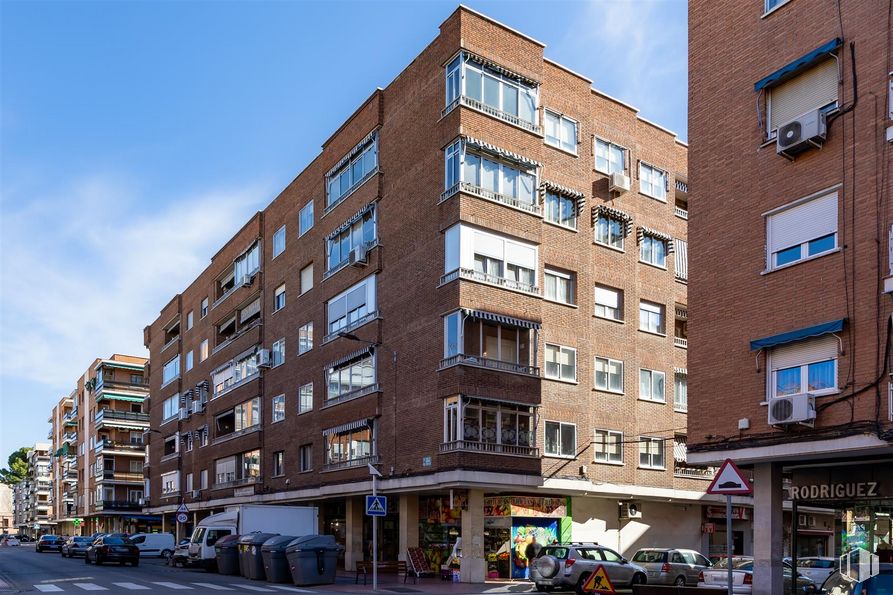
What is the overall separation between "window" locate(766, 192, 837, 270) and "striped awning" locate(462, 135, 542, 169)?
12.6m

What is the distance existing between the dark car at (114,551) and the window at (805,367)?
1277 inches

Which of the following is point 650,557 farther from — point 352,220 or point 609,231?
point 352,220

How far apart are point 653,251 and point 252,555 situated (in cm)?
1924

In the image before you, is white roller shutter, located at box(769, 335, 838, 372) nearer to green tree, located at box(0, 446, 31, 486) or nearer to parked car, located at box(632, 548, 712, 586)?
parked car, located at box(632, 548, 712, 586)

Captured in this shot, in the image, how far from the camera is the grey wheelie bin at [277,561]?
28.7 m

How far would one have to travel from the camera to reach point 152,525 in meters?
88.8

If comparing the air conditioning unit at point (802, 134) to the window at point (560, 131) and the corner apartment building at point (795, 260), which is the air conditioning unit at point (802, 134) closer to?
the corner apartment building at point (795, 260)

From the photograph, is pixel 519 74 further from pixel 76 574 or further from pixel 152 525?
pixel 152 525

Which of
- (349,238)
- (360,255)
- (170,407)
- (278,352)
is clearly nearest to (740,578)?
(360,255)

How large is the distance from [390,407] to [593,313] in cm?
819

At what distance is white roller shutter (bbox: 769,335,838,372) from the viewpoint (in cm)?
1708

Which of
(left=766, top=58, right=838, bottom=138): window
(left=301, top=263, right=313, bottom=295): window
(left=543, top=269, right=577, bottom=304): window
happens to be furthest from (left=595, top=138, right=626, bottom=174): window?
(left=766, top=58, right=838, bottom=138): window

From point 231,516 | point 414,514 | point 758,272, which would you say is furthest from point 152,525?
point 758,272

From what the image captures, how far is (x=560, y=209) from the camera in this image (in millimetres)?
32562
